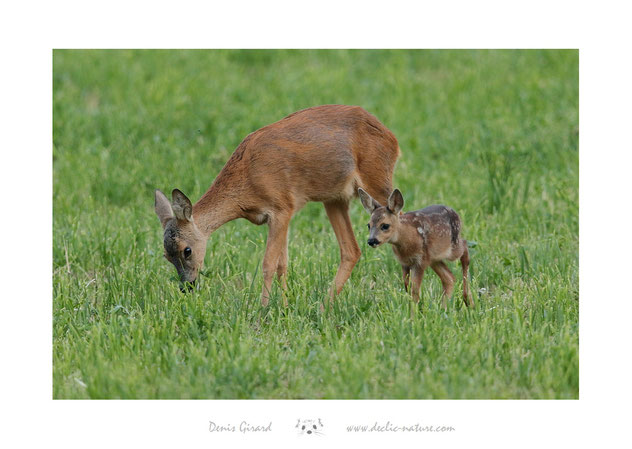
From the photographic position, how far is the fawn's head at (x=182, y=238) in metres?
8.04

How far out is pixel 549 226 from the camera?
34.4 feet

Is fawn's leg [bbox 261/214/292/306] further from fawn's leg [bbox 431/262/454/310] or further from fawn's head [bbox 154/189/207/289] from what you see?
fawn's leg [bbox 431/262/454/310]

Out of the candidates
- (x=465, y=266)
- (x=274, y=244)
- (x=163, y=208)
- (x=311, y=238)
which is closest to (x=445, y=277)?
(x=465, y=266)

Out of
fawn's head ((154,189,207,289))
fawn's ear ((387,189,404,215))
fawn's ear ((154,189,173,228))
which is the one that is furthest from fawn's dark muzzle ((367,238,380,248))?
fawn's ear ((154,189,173,228))

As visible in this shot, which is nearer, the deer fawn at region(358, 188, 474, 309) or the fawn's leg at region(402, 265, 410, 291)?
the deer fawn at region(358, 188, 474, 309)

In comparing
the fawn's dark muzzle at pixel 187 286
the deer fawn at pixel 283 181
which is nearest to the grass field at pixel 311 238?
the fawn's dark muzzle at pixel 187 286

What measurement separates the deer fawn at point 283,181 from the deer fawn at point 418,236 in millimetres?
573

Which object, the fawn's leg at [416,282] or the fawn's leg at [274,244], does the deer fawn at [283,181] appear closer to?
the fawn's leg at [274,244]

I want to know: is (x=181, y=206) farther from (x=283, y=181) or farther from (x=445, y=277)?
(x=445, y=277)

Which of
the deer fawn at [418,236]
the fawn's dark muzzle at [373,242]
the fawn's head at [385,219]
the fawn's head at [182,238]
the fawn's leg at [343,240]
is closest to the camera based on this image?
the fawn's dark muzzle at [373,242]

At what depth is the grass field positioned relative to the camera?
22.1 ft

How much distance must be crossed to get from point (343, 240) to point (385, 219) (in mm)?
1156
